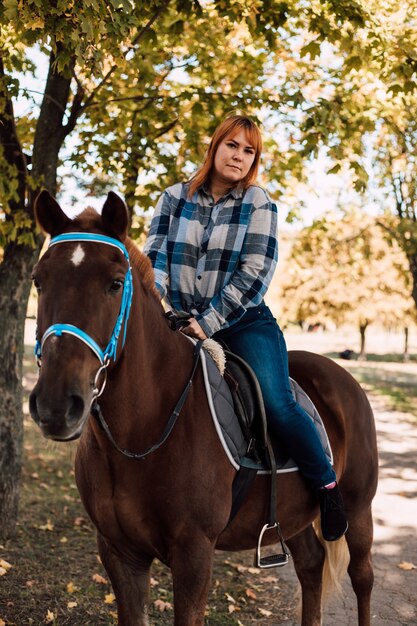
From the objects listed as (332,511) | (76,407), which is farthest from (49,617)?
(76,407)

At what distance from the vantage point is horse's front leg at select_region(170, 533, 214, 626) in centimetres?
286

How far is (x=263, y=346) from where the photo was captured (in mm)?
3500

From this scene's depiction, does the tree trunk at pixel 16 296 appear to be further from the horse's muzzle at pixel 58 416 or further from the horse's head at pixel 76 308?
the horse's muzzle at pixel 58 416

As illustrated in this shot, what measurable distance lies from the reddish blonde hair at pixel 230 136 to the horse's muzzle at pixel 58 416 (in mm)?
1707

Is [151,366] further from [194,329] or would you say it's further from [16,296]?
[16,296]

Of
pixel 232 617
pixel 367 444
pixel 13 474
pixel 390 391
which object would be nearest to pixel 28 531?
pixel 13 474

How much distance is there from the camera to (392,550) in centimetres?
668

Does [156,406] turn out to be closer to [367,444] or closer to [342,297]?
[367,444]

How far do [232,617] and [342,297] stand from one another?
33.0m

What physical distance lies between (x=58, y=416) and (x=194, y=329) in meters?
1.16

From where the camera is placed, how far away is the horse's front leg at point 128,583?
10.5 feet

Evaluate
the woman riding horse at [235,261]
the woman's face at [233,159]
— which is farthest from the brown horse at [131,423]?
the woman's face at [233,159]

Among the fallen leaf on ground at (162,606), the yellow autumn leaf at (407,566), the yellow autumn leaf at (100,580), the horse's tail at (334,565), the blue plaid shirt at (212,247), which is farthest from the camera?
the yellow autumn leaf at (407,566)

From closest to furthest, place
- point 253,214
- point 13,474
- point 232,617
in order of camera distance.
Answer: point 253,214, point 232,617, point 13,474
